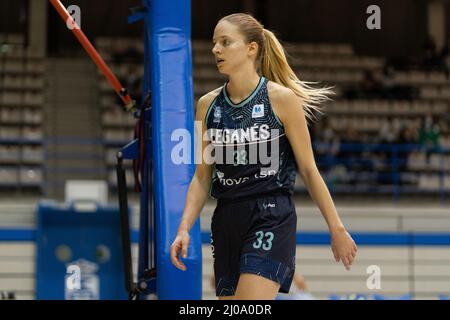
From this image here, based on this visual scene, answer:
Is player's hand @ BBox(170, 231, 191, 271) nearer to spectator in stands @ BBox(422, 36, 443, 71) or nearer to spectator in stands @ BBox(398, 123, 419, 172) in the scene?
spectator in stands @ BBox(398, 123, 419, 172)

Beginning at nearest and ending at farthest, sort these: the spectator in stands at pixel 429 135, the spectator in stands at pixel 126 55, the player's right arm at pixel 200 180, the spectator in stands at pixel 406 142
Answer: the player's right arm at pixel 200 180, the spectator in stands at pixel 406 142, the spectator in stands at pixel 429 135, the spectator in stands at pixel 126 55

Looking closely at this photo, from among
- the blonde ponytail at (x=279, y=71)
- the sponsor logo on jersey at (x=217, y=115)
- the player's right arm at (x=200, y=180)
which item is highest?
the blonde ponytail at (x=279, y=71)

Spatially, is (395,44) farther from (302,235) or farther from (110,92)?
(302,235)

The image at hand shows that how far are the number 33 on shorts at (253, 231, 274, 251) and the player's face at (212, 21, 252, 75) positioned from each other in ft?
2.13

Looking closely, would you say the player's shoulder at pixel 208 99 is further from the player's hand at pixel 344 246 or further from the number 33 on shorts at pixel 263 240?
the player's hand at pixel 344 246

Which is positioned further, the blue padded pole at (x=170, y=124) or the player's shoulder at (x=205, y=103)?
the blue padded pole at (x=170, y=124)

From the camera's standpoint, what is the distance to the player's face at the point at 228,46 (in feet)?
11.7

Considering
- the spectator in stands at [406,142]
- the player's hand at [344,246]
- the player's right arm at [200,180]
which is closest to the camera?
the player's hand at [344,246]

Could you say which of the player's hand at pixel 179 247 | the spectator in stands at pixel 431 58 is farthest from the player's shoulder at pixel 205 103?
the spectator in stands at pixel 431 58

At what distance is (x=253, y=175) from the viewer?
3547 mm

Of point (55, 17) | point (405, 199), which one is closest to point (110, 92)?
point (55, 17)

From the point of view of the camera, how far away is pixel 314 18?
21609 mm

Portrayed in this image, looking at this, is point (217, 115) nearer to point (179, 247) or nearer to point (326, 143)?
point (179, 247)

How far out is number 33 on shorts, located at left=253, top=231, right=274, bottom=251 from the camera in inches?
137
